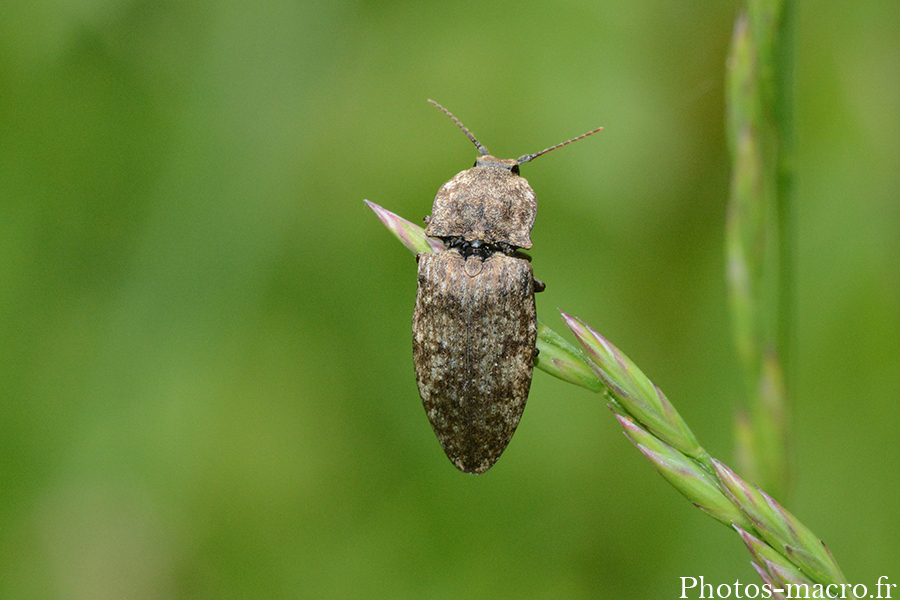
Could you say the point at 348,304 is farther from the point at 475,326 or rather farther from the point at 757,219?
the point at 757,219

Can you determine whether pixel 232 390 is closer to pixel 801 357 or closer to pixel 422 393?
pixel 422 393

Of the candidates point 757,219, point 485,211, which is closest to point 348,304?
point 485,211

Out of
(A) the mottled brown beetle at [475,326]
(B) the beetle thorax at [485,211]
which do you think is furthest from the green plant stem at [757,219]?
(B) the beetle thorax at [485,211]

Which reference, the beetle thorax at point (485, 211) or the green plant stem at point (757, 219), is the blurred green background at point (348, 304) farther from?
the green plant stem at point (757, 219)

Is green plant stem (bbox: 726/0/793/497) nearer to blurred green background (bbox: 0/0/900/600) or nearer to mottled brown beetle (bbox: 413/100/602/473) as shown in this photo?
mottled brown beetle (bbox: 413/100/602/473)

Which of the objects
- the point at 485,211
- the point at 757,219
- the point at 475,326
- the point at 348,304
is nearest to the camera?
the point at 757,219
